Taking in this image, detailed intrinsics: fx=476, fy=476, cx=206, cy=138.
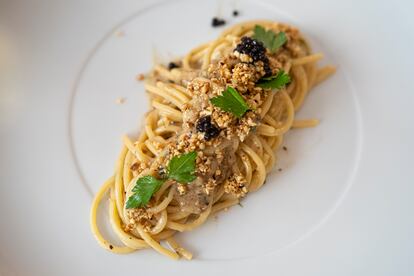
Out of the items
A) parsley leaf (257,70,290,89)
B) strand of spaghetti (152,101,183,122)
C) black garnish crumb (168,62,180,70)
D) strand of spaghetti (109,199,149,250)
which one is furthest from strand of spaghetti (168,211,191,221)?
black garnish crumb (168,62,180,70)

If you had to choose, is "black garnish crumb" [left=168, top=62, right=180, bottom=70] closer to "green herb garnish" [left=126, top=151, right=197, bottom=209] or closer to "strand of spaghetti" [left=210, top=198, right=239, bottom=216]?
"green herb garnish" [left=126, top=151, right=197, bottom=209]

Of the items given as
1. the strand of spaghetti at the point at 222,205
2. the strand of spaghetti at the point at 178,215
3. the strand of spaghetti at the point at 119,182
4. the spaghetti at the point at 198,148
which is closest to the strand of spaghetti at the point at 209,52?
the spaghetti at the point at 198,148

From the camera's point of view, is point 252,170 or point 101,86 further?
point 101,86

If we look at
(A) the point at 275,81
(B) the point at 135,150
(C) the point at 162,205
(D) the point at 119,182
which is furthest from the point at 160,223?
(A) the point at 275,81

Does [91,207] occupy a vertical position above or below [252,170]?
above

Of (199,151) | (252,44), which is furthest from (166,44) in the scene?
(199,151)

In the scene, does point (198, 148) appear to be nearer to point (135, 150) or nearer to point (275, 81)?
point (135, 150)

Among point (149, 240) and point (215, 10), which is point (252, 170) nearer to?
point (149, 240)

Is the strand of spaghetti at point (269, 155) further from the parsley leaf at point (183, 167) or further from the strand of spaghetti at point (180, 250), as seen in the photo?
the strand of spaghetti at point (180, 250)
